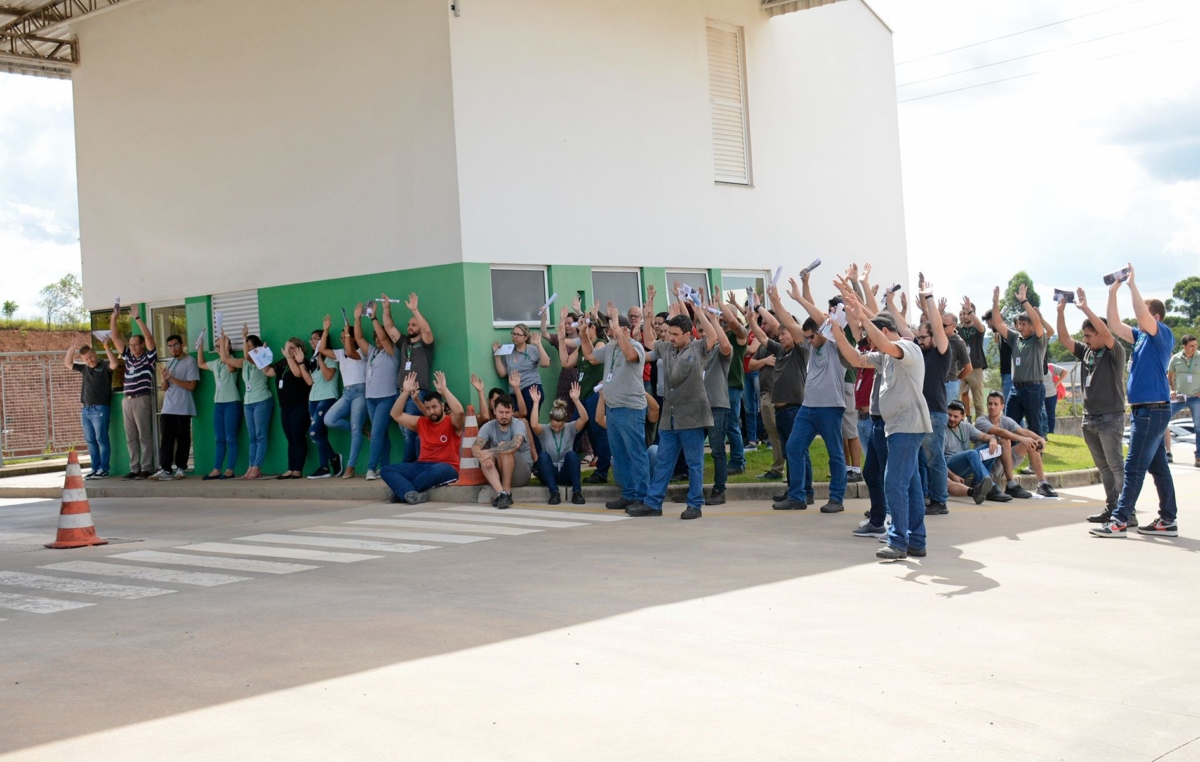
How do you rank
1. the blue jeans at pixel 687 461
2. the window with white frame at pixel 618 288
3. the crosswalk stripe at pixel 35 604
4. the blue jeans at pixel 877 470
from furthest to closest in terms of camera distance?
1. the window with white frame at pixel 618 288
2. the blue jeans at pixel 687 461
3. the blue jeans at pixel 877 470
4. the crosswalk stripe at pixel 35 604

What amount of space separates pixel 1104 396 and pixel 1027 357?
4.64m

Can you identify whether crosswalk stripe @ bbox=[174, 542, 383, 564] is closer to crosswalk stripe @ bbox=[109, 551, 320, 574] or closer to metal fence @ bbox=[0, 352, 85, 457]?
crosswalk stripe @ bbox=[109, 551, 320, 574]

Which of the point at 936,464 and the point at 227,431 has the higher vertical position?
the point at 227,431

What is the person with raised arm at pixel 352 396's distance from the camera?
15781mm

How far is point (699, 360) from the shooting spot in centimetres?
1170

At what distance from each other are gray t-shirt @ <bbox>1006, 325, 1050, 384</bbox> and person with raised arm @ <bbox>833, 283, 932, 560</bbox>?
6127mm

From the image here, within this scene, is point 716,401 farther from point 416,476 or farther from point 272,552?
point 272,552

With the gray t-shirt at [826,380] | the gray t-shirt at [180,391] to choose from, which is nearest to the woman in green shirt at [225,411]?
the gray t-shirt at [180,391]

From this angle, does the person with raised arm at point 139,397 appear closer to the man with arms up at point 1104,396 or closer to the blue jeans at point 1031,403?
the blue jeans at point 1031,403

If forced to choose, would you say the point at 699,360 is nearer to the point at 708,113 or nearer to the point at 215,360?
the point at 708,113

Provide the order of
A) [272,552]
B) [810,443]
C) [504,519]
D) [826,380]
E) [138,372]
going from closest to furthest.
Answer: [272,552]
[826,380]
[810,443]
[504,519]
[138,372]

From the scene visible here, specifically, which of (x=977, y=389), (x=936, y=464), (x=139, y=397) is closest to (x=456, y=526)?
(x=936, y=464)

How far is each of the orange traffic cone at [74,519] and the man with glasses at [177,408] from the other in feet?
23.1

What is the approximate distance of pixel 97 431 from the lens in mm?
19359
